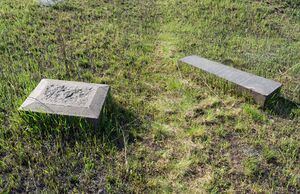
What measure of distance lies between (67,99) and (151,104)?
0.93 metres

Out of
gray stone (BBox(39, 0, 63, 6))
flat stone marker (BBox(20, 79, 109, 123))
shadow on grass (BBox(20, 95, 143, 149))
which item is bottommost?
shadow on grass (BBox(20, 95, 143, 149))

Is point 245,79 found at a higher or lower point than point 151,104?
higher

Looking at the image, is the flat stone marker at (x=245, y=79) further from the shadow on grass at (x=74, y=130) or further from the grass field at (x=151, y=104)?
the shadow on grass at (x=74, y=130)

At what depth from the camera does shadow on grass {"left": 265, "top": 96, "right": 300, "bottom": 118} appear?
11.2 feet

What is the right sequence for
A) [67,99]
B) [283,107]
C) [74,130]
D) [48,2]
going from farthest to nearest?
[48,2]
[283,107]
[67,99]
[74,130]

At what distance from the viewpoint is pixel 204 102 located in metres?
3.61

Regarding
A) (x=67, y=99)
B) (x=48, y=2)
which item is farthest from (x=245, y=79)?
(x=48, y=2)

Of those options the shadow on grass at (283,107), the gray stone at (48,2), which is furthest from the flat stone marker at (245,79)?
the gray stone at (48,2)

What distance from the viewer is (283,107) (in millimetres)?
3518

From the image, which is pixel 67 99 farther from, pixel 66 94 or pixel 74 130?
pixel 74 130

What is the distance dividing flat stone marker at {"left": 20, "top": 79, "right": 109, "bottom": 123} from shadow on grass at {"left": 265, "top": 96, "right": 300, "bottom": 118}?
1.83 m

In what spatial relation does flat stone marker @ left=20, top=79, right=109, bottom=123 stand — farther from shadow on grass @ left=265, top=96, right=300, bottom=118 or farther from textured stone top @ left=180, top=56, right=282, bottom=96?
shadow on grass @ left=265, top=96, right=300, bottom=118

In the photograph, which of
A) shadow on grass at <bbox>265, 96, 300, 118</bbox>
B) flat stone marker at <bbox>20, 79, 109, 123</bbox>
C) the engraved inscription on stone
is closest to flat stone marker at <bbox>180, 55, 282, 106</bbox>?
shadow on grass at <bbox>265, 96, 300, 118</bbox>

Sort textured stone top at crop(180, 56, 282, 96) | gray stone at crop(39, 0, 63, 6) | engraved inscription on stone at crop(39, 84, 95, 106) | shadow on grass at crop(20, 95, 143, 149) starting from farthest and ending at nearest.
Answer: gray stone at crop(39, 0, 63, 6) < textured stone top at crop(180, 56, 282, 96) < engraved inscription on stone at crop(39, 84, 95, 106) < shadow on grass at crop(20, 95, 143, 149)
